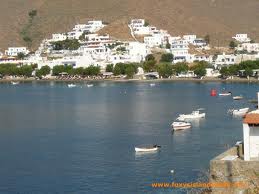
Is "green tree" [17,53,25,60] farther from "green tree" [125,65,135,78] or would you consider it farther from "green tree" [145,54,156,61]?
"green tree" [125,65,135,78]

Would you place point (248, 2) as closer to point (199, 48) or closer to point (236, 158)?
point (199, 48)

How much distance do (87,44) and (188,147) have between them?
216 ft

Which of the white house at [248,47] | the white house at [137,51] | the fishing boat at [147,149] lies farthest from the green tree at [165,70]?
the fishing boat at [147,149]

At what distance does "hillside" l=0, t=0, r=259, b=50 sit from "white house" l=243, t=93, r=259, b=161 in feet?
286

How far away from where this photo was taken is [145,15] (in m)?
112

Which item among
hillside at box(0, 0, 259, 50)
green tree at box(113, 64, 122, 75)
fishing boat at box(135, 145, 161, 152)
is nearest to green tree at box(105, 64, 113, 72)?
green tree at box(113, 64, 122, 75)

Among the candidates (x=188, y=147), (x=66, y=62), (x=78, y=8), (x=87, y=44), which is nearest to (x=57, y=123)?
(x=188, y=147)

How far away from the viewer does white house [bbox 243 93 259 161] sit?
1436cm

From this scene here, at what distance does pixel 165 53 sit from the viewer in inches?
3423

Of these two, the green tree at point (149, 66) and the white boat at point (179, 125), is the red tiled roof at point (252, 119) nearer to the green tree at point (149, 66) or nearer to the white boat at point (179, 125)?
the white boat at point (179, 125)

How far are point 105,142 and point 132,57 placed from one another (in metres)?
56.0

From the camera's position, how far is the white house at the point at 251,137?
14359 millimetres

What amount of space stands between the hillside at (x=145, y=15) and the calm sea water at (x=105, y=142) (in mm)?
57666

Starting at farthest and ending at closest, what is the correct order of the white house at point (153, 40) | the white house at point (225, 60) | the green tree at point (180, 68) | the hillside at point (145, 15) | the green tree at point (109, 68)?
the hillside at point (145, 15)
the white house at point (153, 40)
the green tree at point (109, 68)
the white house at point (225, 60)
the green tree at point (180, 68)
